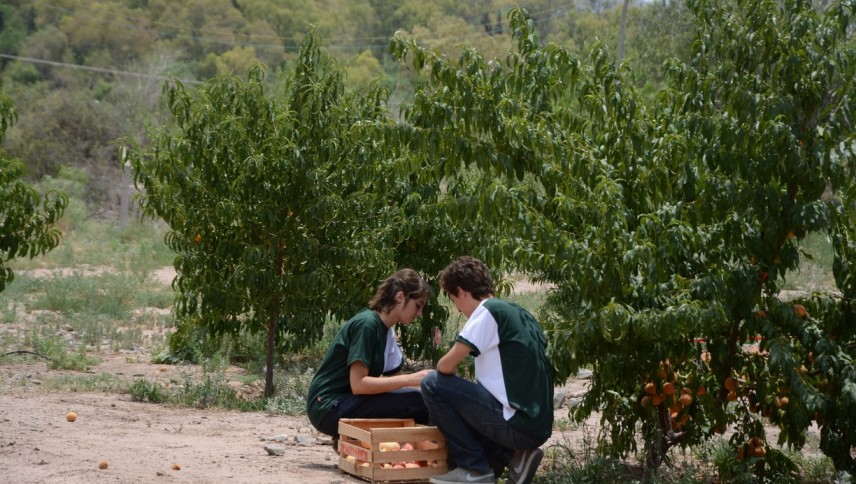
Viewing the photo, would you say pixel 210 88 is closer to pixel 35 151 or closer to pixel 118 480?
pixel 118 480

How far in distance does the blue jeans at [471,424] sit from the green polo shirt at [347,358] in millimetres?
440

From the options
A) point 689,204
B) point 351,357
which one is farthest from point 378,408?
point 689,204

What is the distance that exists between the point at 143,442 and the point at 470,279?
272 cm

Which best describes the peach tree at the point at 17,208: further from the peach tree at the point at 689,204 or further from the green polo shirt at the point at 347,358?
the peach tree at the point at 689,204

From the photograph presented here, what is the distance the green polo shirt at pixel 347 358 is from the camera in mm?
5883

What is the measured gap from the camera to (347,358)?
611cm

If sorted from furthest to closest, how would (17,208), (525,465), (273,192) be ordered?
(17,208), (273,192), (525,465)

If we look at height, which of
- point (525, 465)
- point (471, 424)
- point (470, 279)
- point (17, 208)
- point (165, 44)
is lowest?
point (165, 44)

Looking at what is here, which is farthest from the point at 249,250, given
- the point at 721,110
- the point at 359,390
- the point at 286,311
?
the point at 721,110

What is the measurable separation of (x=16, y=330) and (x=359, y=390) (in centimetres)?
799

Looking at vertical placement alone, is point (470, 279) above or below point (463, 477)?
above

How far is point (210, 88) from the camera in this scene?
863cm

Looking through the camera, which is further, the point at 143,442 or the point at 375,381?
the point at 143,442

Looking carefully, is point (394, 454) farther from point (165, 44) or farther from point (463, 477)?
point (165, 44)
